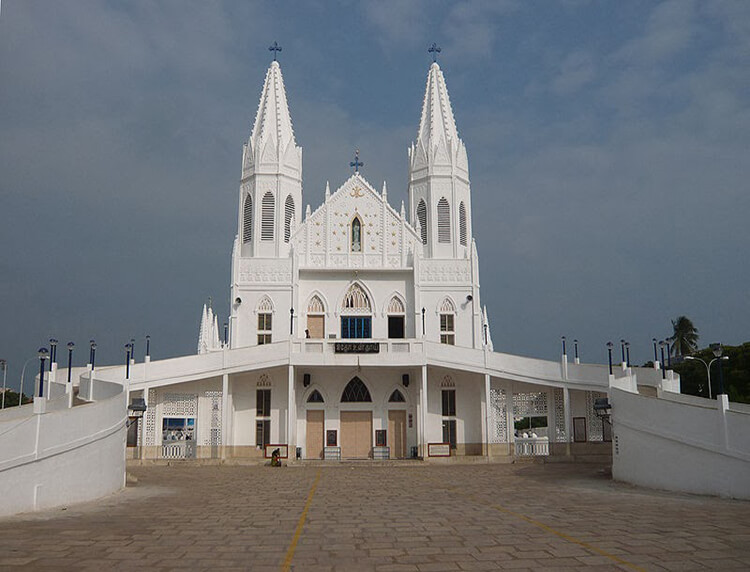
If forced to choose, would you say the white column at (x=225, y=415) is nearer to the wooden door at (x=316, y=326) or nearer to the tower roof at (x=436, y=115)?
the wooden door at (x=316, y=326)

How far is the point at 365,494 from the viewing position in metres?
18.2

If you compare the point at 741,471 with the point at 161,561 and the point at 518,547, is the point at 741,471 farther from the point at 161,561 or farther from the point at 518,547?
the point at 161,561

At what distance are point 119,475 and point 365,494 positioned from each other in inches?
268

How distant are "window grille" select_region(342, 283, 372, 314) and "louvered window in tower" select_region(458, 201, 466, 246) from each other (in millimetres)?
6196

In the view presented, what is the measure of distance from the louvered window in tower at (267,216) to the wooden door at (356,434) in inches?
392

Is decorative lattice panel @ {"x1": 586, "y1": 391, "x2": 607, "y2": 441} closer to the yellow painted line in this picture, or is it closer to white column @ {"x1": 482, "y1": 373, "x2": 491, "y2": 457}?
white column @ {"x1": 482, "y1": 373, "x2": 491, "y2": 457}

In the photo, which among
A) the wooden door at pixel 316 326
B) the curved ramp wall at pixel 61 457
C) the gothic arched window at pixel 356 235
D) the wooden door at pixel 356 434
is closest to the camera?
the curved ramp wall at pixel 61 457

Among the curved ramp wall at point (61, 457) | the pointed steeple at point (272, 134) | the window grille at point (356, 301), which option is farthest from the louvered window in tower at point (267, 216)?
the curved ramp wall at point (61, 457)

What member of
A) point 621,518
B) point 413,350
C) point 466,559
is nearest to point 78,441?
point 466,559

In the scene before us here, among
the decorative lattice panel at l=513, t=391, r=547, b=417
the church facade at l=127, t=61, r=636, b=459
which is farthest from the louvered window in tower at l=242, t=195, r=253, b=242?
the decorative lattice panel at l=513, t=391, r=547, b=417

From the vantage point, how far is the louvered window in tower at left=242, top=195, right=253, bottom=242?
36.7 m

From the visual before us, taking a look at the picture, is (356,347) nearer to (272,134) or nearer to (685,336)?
(272,134)

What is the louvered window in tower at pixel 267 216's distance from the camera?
36375 mm

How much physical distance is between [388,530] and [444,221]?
26.8 m
